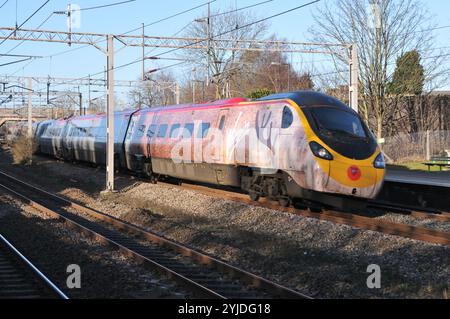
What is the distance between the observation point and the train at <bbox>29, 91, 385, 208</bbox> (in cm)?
1235

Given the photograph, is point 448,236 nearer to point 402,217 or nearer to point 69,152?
point 402,217

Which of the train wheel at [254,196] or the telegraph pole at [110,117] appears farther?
the telegraph pole at [110,117]

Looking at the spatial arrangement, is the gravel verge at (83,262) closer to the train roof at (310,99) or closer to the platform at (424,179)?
the train roof at (310,99)

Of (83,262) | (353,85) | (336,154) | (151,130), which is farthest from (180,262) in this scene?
(353,85)

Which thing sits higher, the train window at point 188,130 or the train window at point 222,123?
the train window at point 222,123

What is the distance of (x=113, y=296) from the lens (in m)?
7.40

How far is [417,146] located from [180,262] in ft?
98.9

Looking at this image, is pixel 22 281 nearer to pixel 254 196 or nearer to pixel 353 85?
pixel 254 196

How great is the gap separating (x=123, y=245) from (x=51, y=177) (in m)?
19.4

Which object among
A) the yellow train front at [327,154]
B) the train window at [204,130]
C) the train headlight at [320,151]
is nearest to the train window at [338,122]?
the yellow train front at [327,154]

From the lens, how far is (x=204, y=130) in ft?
56.6

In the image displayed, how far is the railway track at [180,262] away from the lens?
7543 mm

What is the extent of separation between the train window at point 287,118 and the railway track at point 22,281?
676 cm
